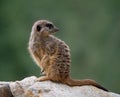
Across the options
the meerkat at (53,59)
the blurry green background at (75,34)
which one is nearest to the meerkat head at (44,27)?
the meerkat at (53,59)

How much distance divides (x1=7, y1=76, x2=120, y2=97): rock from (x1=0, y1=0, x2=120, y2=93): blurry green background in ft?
42.3

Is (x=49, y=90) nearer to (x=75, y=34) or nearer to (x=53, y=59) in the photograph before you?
(x=53, y=59)

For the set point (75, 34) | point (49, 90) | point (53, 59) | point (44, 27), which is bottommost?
point (75, 34)

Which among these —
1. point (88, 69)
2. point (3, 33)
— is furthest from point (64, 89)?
point (3, 33)

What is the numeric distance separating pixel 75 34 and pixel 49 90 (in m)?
17.3

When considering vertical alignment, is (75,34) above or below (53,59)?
below

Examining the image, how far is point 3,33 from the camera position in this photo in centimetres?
2784

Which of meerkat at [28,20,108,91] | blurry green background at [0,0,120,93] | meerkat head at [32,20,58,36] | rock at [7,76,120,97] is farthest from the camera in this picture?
blurry green background at [0,0,120,93]

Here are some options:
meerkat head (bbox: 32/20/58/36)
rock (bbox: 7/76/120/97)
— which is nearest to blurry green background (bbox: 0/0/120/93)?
meerkat head (bbox: 32/20/58/36)

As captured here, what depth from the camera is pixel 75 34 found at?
92.7ft

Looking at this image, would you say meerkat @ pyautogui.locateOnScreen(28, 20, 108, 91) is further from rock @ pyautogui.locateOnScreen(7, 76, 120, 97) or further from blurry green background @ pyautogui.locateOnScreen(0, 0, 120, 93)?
blurry green background @ pyautogui.locateOnScreen(0, 0, 120, 93)

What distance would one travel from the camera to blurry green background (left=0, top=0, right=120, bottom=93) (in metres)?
25.9

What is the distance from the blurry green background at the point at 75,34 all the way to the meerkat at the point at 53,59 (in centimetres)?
1249

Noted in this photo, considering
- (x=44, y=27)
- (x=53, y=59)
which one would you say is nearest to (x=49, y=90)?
(x=53, y=59)
